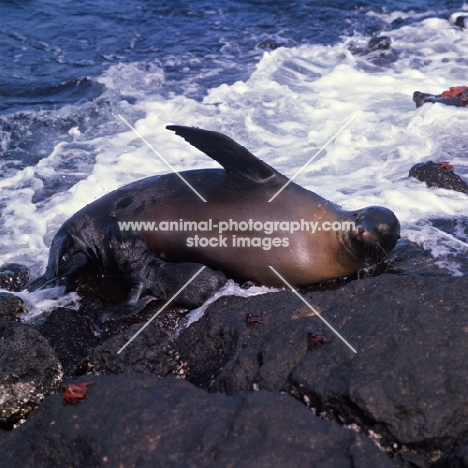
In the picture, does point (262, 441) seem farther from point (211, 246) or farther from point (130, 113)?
point (130, 113)

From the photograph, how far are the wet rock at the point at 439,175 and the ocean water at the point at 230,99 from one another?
0.34 ft

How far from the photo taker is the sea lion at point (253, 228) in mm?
4723

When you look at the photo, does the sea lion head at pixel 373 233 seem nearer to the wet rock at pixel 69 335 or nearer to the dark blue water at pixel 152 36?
the wet rock at pixel 69 335

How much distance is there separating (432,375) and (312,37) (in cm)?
1059

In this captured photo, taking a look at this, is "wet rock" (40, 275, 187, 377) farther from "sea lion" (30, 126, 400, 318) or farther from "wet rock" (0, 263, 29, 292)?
"wet rock" (0, 263, 29, 292)

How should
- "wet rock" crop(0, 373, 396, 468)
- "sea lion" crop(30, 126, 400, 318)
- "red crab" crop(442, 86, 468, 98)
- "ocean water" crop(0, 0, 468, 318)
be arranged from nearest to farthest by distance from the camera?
"wet rock" crop(0, 373, 396, 468) < "sea lion" crop(30, 126, 400, 318) < "ocean water" crop(0, 0, 468, 318) < "red crab" crop(442, 86, 468, 98)

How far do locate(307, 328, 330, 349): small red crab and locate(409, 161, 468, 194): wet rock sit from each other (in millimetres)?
3554

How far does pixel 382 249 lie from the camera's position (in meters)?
4.71

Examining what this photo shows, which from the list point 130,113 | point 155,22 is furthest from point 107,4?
point 130,113

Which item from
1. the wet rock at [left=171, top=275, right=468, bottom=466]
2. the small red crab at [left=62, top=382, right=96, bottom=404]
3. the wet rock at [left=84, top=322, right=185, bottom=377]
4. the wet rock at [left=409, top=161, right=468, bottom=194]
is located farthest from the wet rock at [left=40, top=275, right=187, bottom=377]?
the wet rock at [left=409, top=161, right=468, bottom=194]

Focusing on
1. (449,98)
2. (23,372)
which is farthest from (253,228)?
(449,98)

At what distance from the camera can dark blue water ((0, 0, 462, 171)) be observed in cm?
903

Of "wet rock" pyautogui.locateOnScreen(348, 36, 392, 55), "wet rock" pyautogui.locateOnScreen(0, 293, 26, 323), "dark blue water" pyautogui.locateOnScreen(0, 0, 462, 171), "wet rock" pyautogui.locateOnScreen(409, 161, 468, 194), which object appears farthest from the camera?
"wet rock" pyautogui.locateOnScreen(348, 36, 392, 55)

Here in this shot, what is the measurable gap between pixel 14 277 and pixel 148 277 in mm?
1325
